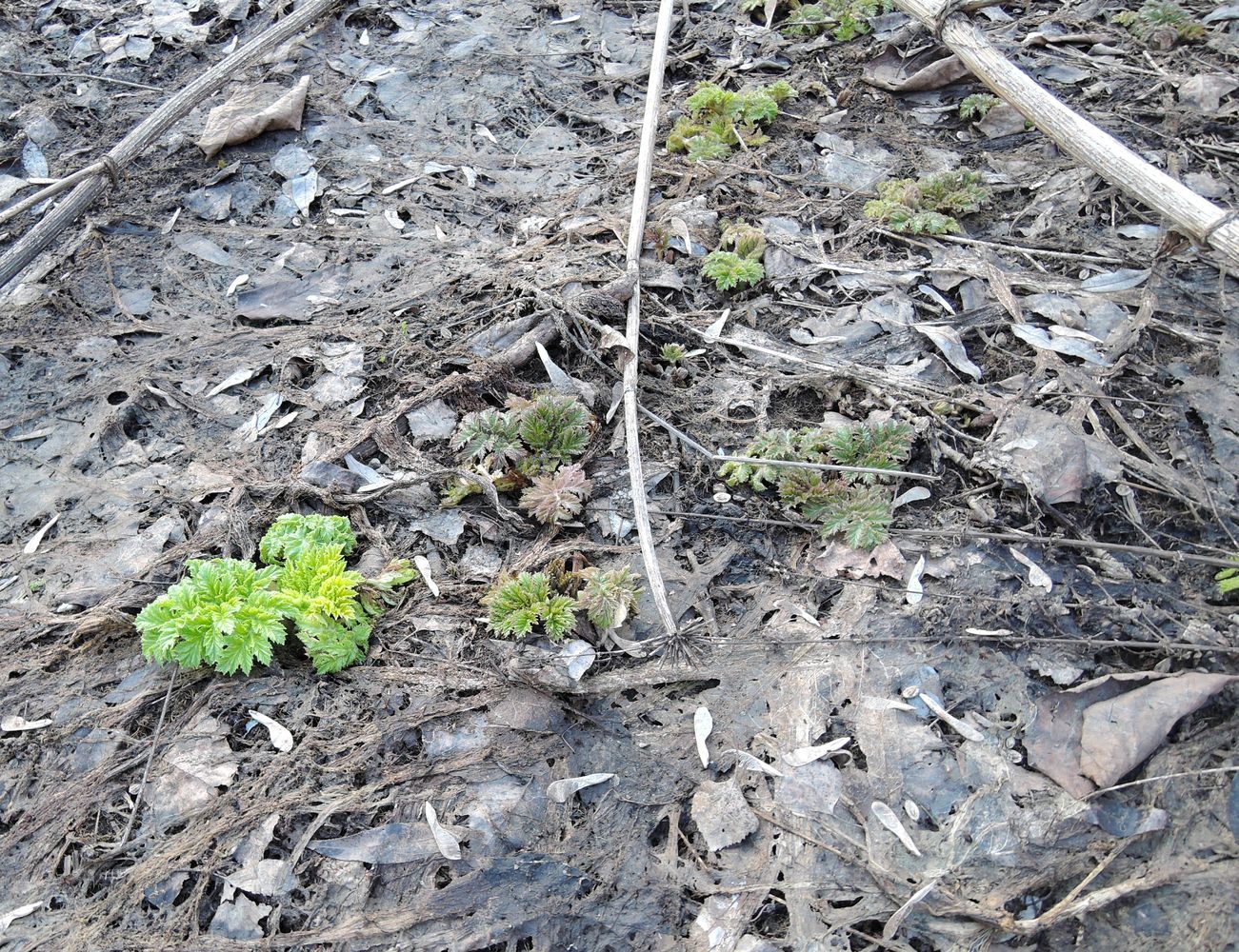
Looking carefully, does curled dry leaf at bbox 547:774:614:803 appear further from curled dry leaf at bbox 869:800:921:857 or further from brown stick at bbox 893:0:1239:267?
brown stick at bbox 893:0:1239:267

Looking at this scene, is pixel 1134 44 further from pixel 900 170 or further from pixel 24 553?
pixel 24 553

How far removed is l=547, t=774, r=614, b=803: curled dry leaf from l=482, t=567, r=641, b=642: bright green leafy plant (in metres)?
0.43

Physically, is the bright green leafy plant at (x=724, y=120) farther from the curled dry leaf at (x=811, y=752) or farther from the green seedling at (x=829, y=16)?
the curled dry leaf at (x=811, y=752)

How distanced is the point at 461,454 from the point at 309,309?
4.14 feet

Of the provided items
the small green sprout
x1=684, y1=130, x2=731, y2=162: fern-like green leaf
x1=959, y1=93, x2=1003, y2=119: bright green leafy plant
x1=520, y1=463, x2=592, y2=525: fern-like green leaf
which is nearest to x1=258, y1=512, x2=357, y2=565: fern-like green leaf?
x1=520, y1=463, x2=592, y2=525: fern-like green leaf

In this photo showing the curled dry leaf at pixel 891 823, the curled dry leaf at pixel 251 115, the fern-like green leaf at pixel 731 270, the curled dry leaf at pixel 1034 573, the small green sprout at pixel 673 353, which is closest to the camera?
the curled dry leaf at pixel 891 823

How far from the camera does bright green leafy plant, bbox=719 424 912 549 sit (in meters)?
2.76

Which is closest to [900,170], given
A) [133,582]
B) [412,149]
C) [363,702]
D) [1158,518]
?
[1158,518]

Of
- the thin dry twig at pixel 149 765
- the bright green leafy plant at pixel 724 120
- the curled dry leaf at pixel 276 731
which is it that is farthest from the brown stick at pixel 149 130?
the curled dry leaf at pixel 276 731

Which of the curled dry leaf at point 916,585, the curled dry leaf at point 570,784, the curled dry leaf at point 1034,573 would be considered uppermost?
the curled dry leaf at point 570,784

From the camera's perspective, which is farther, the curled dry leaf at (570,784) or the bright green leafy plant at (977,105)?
the bright green leafy plant at (977,105)

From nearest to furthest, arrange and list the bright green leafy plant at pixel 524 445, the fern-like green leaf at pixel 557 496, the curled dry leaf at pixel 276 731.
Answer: the curled dry leaf at pixel 276 731
the fern-like green leaf at pixel 557 496
the bright green leafy plant at pixel 524 445

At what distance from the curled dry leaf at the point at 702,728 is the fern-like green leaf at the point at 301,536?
→ 4.15 ft

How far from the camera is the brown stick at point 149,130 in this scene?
3.95 meters
